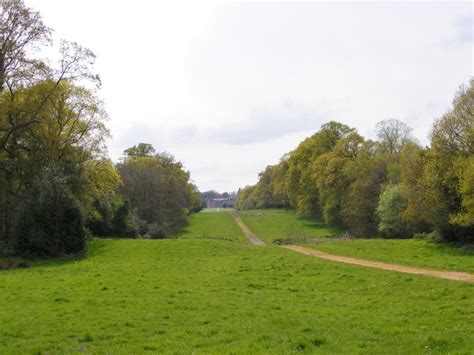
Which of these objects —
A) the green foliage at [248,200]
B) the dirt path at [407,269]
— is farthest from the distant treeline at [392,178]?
the green foliage at [248,200]

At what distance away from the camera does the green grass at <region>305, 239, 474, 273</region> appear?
2552cm

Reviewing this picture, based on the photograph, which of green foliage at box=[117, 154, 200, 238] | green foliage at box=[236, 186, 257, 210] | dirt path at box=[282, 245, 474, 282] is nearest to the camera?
dirt path at box=[282, 245, 474, 282]

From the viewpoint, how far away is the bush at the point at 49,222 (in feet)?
106

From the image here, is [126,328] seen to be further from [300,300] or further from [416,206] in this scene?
[416,206]

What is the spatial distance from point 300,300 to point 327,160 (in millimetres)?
46154

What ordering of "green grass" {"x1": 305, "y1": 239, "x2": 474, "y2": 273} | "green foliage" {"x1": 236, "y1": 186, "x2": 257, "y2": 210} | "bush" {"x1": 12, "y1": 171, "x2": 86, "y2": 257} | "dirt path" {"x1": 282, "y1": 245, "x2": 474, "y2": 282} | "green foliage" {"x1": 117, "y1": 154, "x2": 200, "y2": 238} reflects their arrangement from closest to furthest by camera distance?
"dirt path" {"x1": 282, "y1": 245, "x2": 474, "y2": 282}, "green grass" {"x1": 305, "y1": 239, "x2": 474, "y2": 273}, "bush" {"x1": 12, "y1": 171, "x2": 86, "y2": 257}, "green foliage" {"x1": 117, "y1": 154, "x2": 200, "y2": 238}, "green foliage" {"x1": 236, "y1": 186, "x2": 257, "y2": 210}

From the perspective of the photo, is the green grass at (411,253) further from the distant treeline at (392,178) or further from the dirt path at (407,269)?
the distant treeline at (392,178)

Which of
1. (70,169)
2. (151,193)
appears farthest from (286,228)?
(70,169)

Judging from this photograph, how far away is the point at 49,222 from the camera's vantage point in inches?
1305

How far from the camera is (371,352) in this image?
9883mm

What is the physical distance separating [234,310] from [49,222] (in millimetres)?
22223

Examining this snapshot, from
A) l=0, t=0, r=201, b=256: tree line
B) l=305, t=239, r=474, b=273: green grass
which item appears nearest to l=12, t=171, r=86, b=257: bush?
l=0, t=0, r=201, b=256: tree line

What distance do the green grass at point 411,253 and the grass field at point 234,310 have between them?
4619 millimetres

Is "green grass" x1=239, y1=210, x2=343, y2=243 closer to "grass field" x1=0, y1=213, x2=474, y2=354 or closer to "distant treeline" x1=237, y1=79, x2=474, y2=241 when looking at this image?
"distant treeline" x1=237, y1=79, x2=474, y2=241
